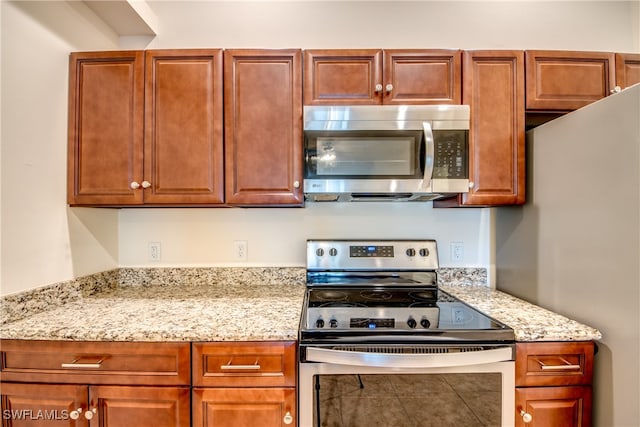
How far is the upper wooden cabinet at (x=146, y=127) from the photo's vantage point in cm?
154

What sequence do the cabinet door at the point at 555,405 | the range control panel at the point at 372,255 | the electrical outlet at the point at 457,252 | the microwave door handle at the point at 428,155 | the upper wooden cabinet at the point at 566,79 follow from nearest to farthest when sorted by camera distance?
the cabinet door at the point at 555,405 → the microwave door handle at the point at 428,155 → the upper wooden cabinet at the point at 566,79 → the range control panel at the point at 372,255 → the electrical outlet at the point at 457,252

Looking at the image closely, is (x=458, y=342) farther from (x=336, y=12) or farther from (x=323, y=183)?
(x=336, y=12)

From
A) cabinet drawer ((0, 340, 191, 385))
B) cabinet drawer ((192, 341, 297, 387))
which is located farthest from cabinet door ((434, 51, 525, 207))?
cabinet drawer ((0, 340, 191, 385))

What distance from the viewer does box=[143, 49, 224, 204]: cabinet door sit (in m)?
1.54

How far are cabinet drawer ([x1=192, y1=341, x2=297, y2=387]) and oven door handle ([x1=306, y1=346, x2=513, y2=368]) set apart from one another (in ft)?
0.32

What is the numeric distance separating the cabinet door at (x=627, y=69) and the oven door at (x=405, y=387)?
1.49 m

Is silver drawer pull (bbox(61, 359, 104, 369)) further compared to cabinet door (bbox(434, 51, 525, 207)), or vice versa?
cabinet door (bbox(434, 51, 525, 207))

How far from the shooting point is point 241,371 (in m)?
1.16

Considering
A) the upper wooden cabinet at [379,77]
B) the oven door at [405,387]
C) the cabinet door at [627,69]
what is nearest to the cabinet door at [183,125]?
the upper wooden cabinet at [379,77]

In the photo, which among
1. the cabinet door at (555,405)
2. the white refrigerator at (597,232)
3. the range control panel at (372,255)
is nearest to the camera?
the white refrigerator at (597,232)

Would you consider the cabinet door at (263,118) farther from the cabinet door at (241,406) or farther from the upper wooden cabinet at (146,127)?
the cabinet door at (241,406)

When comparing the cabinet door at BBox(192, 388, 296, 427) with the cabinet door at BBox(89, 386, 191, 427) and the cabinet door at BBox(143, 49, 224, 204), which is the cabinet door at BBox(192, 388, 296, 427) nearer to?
the cabinet door at BBox(89, 386, 191, 427)

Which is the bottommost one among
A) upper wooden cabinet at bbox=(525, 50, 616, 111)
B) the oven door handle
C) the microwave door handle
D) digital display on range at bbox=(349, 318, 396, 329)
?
the oven door handle

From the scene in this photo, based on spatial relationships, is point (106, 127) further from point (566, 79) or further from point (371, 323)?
point (566, 79)
